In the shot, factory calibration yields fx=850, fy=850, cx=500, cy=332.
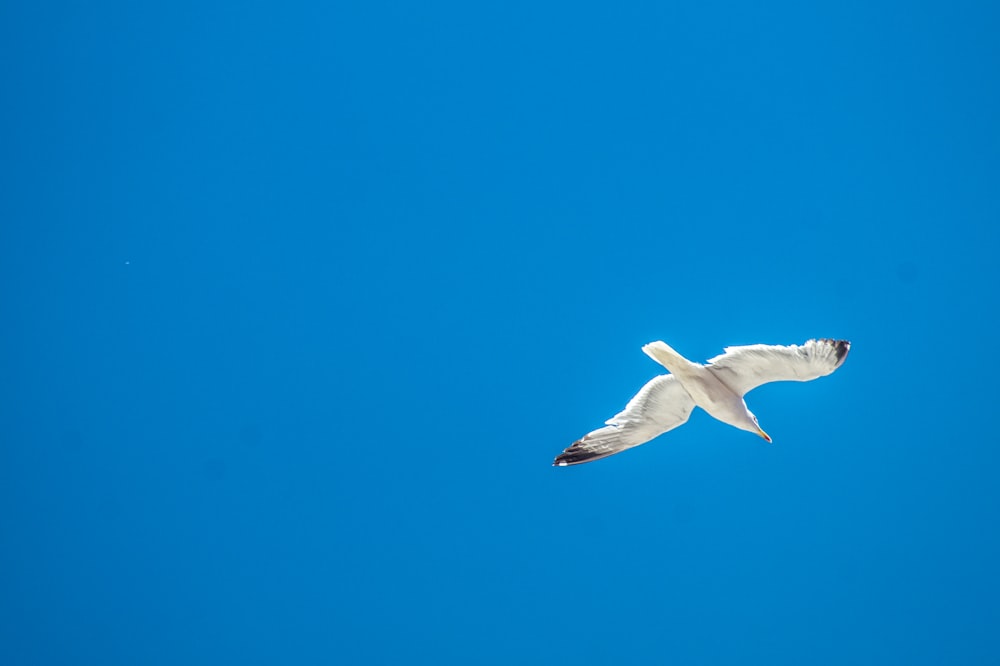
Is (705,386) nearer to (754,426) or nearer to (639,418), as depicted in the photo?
(754,426)

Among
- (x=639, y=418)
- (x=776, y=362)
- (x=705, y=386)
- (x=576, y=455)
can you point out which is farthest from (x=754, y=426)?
(x=576, y=455)

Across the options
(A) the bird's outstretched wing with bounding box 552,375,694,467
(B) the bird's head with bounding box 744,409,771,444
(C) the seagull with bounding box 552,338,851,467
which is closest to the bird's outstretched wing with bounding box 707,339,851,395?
(C) the seagull with bounding box 552,338,851,467

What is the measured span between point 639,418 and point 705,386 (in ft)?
3.70

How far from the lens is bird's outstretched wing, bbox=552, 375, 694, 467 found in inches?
460

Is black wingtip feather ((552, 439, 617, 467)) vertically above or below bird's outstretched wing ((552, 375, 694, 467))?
below

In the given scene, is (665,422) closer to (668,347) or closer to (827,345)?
(668,347)

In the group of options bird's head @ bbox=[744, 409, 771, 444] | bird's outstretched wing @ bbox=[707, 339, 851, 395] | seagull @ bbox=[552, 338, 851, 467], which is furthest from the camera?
bird's head @ bbox=[744, 409, 771, 444]

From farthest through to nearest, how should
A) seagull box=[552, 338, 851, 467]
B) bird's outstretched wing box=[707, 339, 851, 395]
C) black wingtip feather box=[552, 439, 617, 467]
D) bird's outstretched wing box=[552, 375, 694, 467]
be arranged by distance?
1. bird's outstretched wing box=[552, 375, 694, 467]
2. black wingtip feather box=[552, 439, 617, 467]
3. seagull box=[552, 338, 851, 467]
4. bird's outstretched wing box=[707, 339, 851, 395]

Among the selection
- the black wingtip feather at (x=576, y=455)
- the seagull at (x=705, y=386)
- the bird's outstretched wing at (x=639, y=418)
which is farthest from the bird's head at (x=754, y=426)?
the black wingtip feather at (x=576, y=455)

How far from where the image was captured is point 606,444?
463 inches

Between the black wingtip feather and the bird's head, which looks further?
the black wingtip feather

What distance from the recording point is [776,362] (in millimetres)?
10492

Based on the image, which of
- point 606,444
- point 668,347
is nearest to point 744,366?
point 668,347

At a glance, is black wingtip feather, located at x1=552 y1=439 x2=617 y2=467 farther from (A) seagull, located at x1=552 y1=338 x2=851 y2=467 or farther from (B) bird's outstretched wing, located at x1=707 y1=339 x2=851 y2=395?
(B) bird's outstretched wing, located at x1=707 y1=339 x2=851 y2=395
